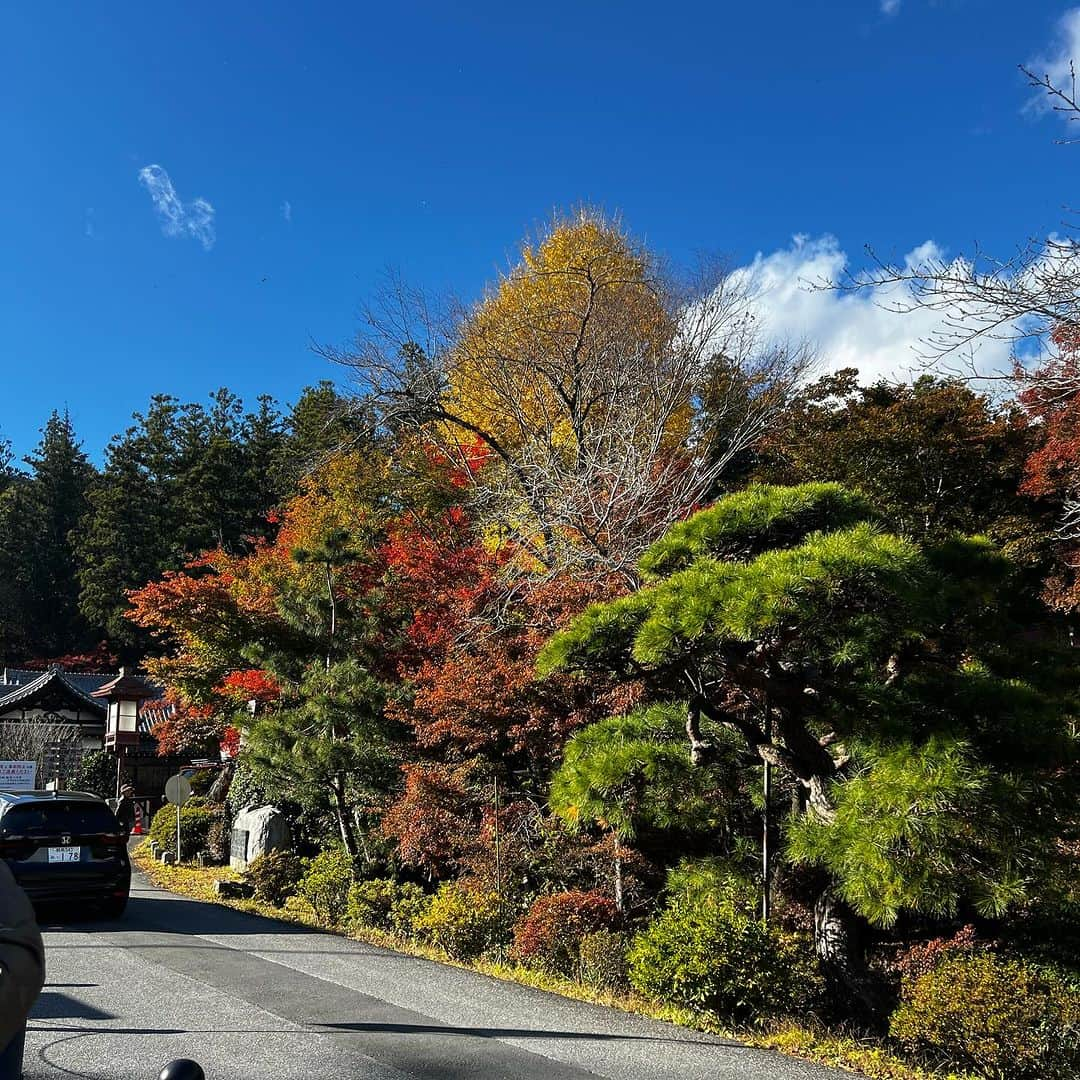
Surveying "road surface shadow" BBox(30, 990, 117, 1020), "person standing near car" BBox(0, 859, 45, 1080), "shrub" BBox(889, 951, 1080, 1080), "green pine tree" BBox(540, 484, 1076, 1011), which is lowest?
"road surface shadow" BBox(30, 990, 117, 1020)

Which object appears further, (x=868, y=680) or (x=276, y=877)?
(x=276, y=877)

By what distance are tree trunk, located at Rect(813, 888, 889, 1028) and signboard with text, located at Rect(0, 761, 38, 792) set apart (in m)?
17.8

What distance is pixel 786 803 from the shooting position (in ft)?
26.2

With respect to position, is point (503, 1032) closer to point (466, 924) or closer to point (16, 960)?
point (466, 924)

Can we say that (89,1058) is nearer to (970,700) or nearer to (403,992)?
(403,992)

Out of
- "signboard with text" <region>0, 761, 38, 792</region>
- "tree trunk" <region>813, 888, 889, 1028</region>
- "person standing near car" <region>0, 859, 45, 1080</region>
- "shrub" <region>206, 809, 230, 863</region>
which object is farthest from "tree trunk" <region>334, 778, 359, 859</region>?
"person standing near car" <region>0, 859, 45, 1080</region>

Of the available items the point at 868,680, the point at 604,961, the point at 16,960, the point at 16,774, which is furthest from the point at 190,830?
the point at 16,960

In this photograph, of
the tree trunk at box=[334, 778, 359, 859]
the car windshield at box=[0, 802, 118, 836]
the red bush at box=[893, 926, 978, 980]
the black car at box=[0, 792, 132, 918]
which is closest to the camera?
the red bush at box=[893, 926, 978, 980]

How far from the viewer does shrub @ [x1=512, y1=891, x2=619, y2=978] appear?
794 cm

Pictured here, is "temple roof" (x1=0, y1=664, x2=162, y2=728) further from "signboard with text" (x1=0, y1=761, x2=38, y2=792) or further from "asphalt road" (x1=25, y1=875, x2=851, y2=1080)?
"asphalt road" (x1=25, y1=875, x2=851, y2=1080)

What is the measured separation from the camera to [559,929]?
8.03 metres

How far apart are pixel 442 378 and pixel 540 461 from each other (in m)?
4.98

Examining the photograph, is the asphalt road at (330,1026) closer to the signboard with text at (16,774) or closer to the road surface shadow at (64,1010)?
the road surface shadow at (64,1010)

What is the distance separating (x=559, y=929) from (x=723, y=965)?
236 centimetres
